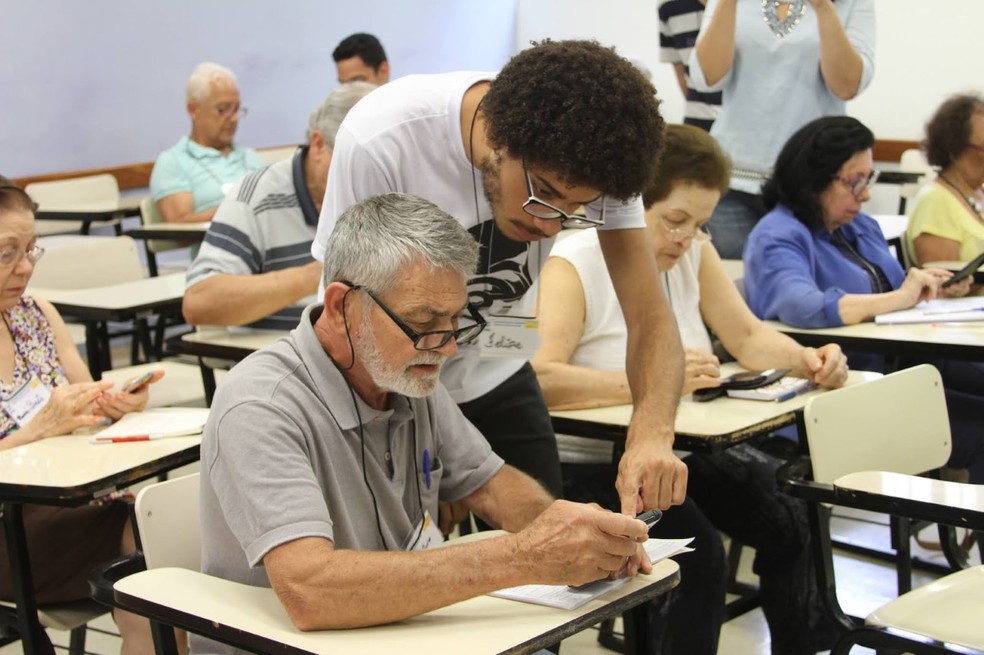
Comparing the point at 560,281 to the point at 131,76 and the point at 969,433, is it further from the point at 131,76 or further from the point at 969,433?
the point at 131,76

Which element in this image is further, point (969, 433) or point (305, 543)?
point (969, 433)

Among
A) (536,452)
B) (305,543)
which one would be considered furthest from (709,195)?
(305,543)

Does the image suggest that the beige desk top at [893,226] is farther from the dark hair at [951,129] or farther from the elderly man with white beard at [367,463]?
the elderly man with white beard at [367,463]

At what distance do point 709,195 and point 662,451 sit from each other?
0.94m

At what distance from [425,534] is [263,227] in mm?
1606

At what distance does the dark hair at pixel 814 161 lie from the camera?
11.1 feet

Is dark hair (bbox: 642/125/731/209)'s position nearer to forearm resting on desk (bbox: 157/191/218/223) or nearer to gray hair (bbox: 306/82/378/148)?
gray hair (bbox: 306/82/378/148)

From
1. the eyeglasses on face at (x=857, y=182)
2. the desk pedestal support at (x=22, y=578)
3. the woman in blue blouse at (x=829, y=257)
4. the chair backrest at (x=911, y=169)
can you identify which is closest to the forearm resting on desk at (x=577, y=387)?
the woman in blue blouse at (x=829, y=257)

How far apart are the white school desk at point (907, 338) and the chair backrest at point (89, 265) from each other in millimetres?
2441

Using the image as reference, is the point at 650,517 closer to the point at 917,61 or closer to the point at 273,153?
the point at 273,153

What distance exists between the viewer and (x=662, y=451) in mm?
1874

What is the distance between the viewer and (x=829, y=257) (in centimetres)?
344

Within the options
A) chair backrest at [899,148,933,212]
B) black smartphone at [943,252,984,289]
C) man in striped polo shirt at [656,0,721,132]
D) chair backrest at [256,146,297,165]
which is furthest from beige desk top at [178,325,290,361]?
chair backrest at [899,148,933,212]

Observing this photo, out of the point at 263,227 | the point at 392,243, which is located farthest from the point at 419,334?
the point at 263,227
